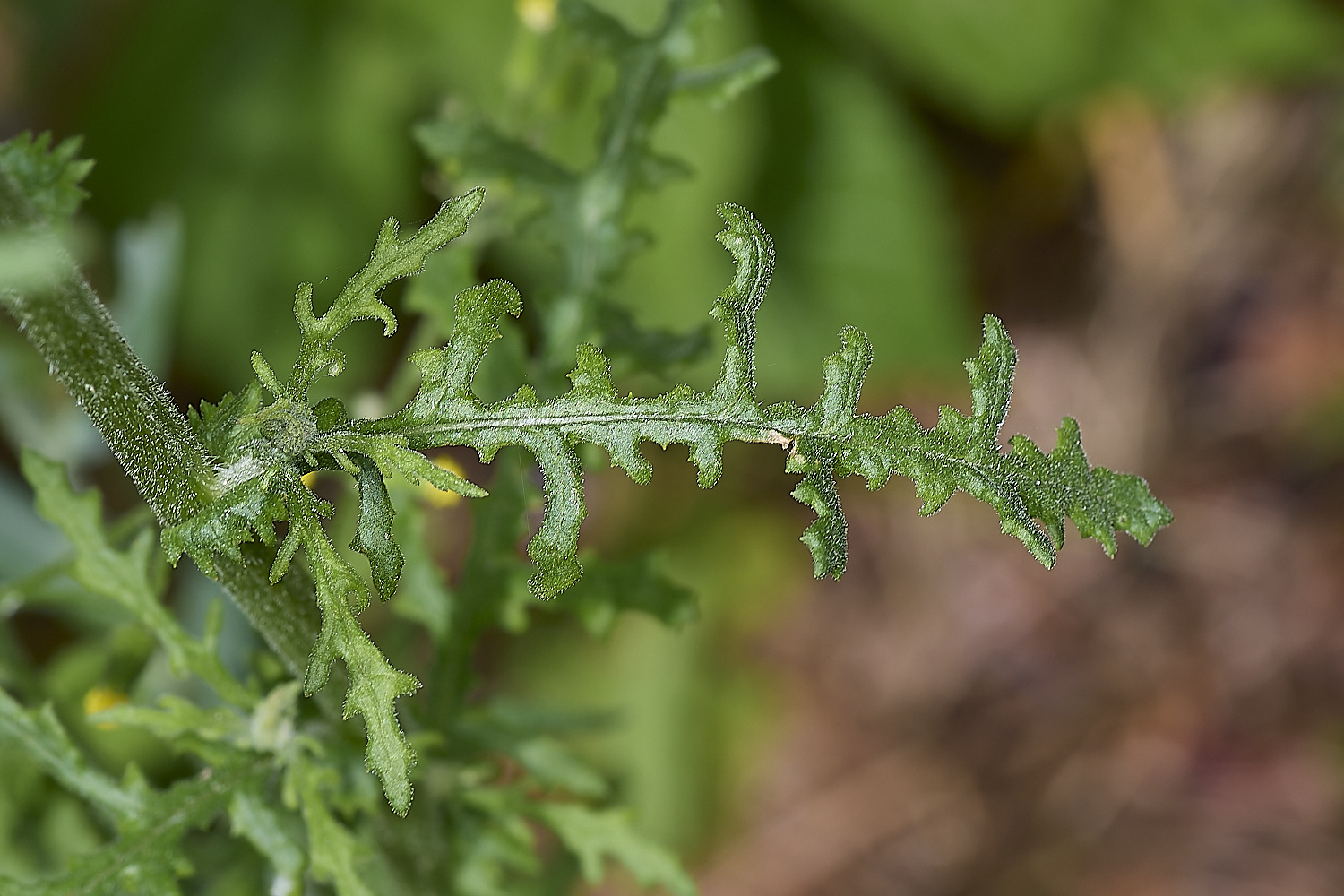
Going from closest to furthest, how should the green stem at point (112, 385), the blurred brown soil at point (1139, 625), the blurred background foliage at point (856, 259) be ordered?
the green stem at point (112, 385)
the blurred background foliage at point (856, 259)
the blurred brown soil at point (1139, 625)

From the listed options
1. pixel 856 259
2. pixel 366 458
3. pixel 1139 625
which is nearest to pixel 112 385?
pixel 366 458

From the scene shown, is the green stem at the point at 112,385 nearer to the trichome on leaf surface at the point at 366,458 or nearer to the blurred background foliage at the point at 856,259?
the trichome on leaf surface at the point at 366,458

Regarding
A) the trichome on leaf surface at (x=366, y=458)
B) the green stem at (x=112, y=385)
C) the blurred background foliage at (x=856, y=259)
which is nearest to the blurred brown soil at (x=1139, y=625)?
the blurred background foliage at (x=856, y=259)

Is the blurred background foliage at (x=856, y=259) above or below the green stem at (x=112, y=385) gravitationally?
above

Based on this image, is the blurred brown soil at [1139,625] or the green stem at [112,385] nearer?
the green stem at [112,385]

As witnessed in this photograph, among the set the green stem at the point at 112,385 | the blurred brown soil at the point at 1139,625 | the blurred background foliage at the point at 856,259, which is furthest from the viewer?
the blurred brown soil at the point at 1139,625

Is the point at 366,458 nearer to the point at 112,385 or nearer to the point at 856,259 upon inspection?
the point at 112,385

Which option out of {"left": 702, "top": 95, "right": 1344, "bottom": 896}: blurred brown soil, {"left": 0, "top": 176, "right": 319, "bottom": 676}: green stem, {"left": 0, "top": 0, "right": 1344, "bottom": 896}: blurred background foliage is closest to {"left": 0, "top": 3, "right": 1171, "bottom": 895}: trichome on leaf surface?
{"left": 0, "top": 176, "right": 319, "bottom": 676}: green stem
